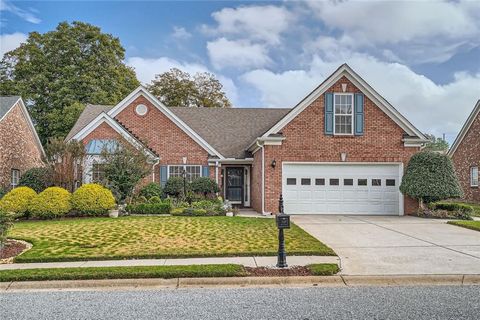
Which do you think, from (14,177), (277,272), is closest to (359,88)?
(277,272)

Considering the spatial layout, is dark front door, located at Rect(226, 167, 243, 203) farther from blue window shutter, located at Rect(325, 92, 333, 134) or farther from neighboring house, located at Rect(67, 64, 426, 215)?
blue window shutter, located at Rect(325, 92, 333, 134)

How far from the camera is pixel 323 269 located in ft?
23.7

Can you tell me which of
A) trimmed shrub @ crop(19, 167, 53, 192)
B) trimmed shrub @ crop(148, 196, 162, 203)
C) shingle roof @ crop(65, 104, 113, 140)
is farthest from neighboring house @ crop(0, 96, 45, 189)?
trimmed shrub @ crop(148, 196, 162, 203)

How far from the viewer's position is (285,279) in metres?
6.91

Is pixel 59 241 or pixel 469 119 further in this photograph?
pixel 469 119

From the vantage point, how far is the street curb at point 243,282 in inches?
263

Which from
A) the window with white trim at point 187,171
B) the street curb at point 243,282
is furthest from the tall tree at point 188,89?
the street curb at point 243,282

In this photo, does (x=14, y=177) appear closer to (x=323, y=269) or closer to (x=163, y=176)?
(x=163, y=176)

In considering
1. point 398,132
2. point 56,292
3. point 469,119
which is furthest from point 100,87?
point 56,292

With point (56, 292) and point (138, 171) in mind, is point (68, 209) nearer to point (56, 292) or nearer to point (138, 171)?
point (138, 171)

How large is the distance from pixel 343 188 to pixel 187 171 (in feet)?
25.0

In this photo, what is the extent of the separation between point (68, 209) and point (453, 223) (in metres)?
14.3

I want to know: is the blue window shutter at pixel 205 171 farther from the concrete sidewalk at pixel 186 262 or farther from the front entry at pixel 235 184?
the concrete sidewalk at pixel 186 262

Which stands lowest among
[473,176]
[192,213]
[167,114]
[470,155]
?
[192,213]
